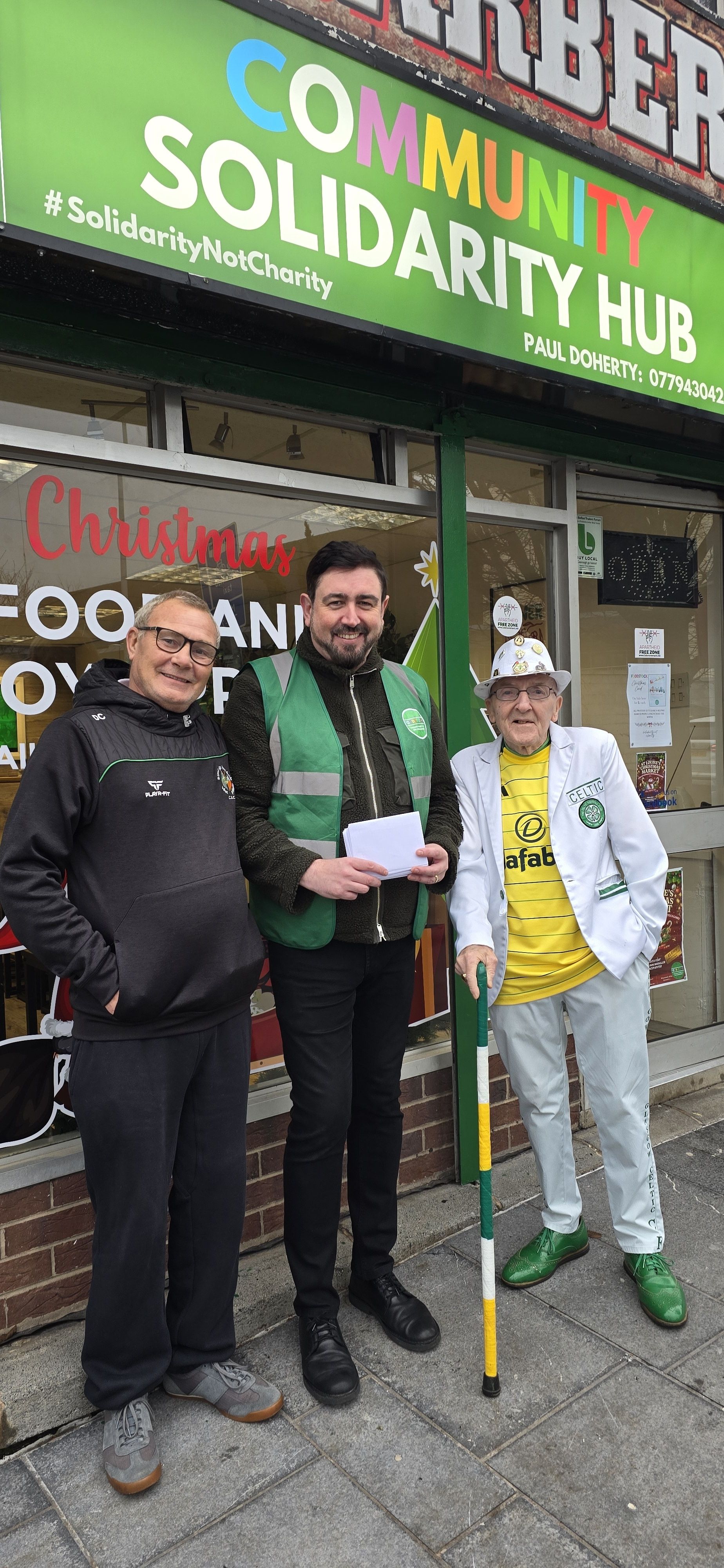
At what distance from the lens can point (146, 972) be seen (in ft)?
7.46

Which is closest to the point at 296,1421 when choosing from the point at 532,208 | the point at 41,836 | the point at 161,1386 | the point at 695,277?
the point at 161,1386

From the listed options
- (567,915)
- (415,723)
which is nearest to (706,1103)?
(567,915)

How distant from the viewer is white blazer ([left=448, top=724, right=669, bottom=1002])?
3.00 m

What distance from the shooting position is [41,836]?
2221 millimetres

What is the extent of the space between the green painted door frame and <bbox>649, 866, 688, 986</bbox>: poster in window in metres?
1.54

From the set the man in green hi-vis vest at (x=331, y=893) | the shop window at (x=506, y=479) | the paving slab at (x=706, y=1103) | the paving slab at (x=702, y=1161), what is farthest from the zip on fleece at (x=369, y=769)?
the paving slab at (x=706, y=1103)

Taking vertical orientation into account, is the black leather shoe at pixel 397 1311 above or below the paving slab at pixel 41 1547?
above

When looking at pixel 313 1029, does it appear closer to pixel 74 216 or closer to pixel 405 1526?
pixel 405 1526

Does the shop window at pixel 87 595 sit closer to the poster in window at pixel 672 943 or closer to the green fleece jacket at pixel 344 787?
the green fleece jacket at pixel 344 787

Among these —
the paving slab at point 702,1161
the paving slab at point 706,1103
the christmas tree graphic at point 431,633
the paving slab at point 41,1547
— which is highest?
the christmas tree graphic at point 431,633

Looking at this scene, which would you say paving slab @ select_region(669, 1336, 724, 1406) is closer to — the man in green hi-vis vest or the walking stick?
the walking stick

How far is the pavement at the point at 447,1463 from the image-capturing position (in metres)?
2.15

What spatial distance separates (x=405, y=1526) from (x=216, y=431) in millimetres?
3096

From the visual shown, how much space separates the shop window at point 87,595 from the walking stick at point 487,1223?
44.0 inches
